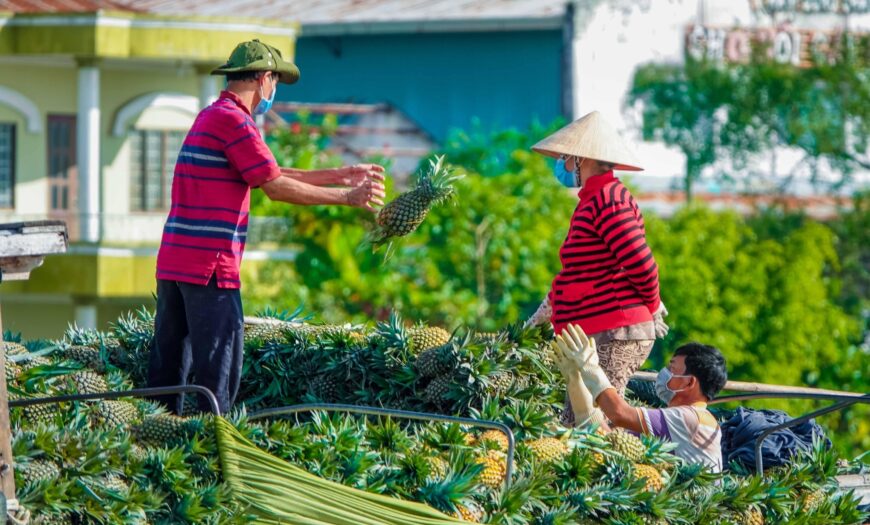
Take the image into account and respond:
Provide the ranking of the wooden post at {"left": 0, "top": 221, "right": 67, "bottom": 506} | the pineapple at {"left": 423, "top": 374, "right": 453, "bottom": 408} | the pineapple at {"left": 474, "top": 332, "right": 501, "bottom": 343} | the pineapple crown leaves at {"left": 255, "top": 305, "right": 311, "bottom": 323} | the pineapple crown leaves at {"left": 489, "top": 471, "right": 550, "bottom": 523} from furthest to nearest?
the pineapple crown leaves at {"left": 255, "top": 305, "right": 311, "bottom": 323} < the pineapple at {"left": 474, "top": 332, "right": 501, "bottom": 343} < the pineapple at {"left": 423, "top": 374, "right": 453, "bottom": 408} < the pineapple crown leaves at {"left": 489, "top": 471, "right": 550, "bottom": 523} < the wooden post at {"left": 0, "top": 221, "right": 67, "bottom": 506}

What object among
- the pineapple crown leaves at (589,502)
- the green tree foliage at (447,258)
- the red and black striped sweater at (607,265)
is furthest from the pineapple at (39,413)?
the green tree foliage at (447,258)

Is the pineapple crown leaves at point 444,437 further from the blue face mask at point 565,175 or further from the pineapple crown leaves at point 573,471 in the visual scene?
the blue face mask at point 565,175

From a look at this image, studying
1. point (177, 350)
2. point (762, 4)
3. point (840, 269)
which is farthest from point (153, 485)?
point (762, 4)

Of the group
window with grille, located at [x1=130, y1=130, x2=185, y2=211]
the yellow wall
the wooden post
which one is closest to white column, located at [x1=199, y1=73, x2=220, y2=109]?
the yellow wall

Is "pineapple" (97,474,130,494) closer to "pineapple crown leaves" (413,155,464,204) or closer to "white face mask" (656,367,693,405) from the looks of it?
"pineapple crown leaves" (413,155,464,204)

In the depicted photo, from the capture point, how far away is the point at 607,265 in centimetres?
720

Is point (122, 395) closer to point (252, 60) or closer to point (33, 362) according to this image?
point (33, 362)

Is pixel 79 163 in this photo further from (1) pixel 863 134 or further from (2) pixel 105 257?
(1) pixel 863 134

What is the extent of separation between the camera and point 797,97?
28422mm

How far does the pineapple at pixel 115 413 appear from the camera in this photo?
6.19 m

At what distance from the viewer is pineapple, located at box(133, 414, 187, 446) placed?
5816 mm

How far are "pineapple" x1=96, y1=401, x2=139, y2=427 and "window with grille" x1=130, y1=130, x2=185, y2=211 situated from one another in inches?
718

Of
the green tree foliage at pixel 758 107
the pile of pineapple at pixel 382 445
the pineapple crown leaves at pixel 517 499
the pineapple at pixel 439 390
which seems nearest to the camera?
the pile of pineapple at pixel 382 445

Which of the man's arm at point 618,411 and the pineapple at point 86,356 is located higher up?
the pineapple at point 86,356
